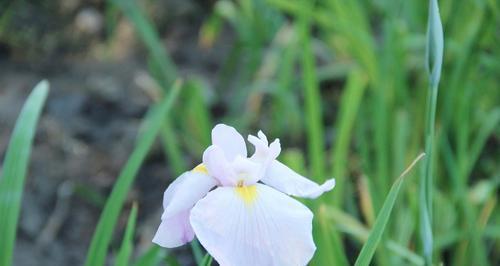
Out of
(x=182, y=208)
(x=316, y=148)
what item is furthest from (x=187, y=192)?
(x=316, y=148)

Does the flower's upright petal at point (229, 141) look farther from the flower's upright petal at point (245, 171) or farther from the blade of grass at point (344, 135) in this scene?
the blade of grass at point (344, 135)

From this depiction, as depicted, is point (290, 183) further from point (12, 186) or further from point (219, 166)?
Result: point (12, 186)

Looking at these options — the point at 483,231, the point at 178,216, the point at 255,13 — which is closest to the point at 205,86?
the point at 255,13

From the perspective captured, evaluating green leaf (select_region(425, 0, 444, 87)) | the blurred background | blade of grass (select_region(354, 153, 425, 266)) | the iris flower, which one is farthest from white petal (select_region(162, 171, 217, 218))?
the blurred background

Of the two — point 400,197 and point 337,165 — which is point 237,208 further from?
point 400,197

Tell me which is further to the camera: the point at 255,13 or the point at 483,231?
the point at 255,13

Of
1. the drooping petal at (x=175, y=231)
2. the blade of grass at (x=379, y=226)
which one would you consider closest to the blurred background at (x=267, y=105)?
the blade of grass at (x=379, y=226)
